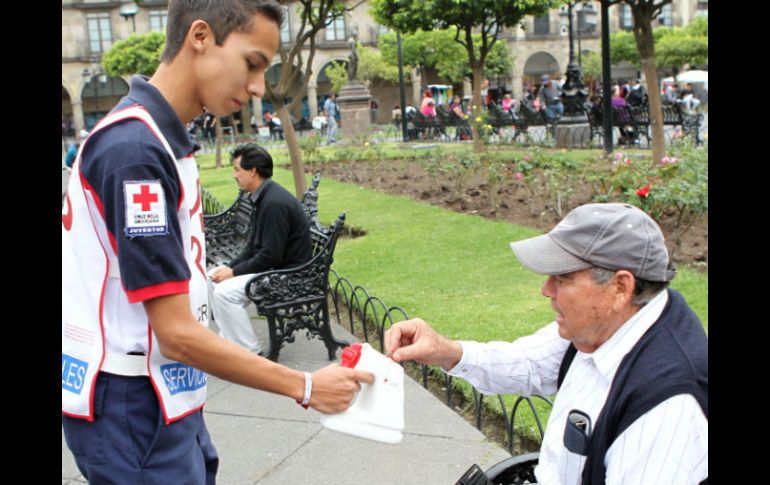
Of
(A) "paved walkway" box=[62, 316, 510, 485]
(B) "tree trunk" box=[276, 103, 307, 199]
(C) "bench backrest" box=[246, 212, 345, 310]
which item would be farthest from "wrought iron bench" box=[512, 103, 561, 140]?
(A) "paved walkway" box=[62, 316, 510, 485]

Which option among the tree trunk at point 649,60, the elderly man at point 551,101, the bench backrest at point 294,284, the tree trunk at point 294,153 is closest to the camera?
the bench backrest at point 294,284

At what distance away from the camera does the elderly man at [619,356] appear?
1775 mm

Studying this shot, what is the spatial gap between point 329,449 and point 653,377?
250cm

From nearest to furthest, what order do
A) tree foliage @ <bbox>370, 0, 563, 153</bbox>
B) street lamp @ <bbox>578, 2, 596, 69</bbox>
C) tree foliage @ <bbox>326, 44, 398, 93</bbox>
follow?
tree foliage @ <bbox>370, 0, 563, 153</bbox> → street lamp @ <bbox>578, 2, 596, 69</bbox> → tree foliage @ <bbox>326, 44, 398, 93</bbox>

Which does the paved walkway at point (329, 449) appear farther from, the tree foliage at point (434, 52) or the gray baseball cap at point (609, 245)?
the tree foliage at point (434, 52)

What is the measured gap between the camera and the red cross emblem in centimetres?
173

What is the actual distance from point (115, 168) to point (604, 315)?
1.24 metres

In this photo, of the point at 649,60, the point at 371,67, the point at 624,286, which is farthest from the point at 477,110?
the point at 371,67

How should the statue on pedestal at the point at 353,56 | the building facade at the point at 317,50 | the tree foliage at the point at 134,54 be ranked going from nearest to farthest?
the statue on pedestal at the point at 353,56 < the tree foliage at the point at 134,54 < the building facade at the point at 317,50

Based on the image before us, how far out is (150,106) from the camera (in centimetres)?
191

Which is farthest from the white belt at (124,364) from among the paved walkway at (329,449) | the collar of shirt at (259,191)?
the collar of shirt at (259,191)

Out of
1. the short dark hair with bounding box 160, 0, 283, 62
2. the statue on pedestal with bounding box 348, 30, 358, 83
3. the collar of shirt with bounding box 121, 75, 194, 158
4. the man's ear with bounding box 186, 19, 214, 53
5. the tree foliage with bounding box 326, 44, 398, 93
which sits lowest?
the collar of shirt with bounding box 121, 75, 194, 158

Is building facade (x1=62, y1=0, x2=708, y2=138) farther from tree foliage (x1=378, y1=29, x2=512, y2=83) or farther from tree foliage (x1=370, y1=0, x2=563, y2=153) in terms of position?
tree foliage (x1=370, y1=0, x2=563, y2=153)

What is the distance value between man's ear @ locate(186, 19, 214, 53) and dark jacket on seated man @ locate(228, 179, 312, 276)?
3.46 metres
